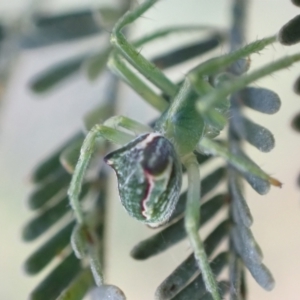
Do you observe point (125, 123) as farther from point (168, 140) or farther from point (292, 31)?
point (292, 31)

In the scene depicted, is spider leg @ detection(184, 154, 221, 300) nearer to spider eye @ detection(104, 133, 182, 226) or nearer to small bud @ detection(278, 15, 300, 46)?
spider eye @ detection(104, 133, 182, 226)

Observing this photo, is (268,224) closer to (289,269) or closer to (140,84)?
(289,269)

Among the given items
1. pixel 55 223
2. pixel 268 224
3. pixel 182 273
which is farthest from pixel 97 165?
pixel 268 224

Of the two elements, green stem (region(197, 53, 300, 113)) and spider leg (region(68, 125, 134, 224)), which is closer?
green stem (region(197, 53, 300, 113))

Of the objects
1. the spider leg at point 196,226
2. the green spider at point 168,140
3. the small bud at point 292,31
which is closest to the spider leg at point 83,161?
the green spider at point 168,140

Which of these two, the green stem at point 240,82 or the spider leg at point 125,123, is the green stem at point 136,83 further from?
the green stem at point 240,82

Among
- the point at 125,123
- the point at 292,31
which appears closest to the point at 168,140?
the point at 125,123

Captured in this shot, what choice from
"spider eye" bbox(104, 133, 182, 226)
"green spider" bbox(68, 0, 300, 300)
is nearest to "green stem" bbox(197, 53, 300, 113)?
"green spider" bbox(68, 0, 300, 300)
